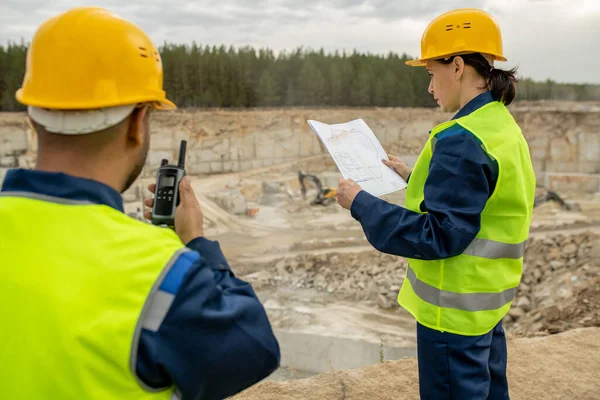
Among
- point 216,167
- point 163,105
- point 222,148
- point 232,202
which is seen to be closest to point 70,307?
point 163,105

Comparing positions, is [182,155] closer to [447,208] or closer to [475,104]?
[447,208]

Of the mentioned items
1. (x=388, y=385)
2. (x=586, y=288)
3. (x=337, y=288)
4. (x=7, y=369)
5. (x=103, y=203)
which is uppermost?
(x=103, y=203)

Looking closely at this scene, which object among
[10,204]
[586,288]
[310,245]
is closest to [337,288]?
[310,245]

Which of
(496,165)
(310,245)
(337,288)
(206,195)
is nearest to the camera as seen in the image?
(496,165)

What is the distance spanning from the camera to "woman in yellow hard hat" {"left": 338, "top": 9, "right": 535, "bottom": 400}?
1869 mm

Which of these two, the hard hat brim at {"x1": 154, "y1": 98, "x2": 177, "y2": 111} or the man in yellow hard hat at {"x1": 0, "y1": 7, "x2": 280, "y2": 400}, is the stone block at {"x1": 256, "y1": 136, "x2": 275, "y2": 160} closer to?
the hard hat brim at {"x1": 154, "y1": 98, "x2": 177, "y2": 111}

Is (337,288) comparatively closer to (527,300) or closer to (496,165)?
(527,300)

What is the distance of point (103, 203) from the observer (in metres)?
1.11

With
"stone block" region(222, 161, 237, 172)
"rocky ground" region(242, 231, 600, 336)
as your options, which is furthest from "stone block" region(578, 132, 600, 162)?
"stone block" region(222, 161, 237, 172)

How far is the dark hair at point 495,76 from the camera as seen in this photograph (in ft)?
6.84

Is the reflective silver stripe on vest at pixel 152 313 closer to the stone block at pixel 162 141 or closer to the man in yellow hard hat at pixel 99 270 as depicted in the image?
the man in yellow hard hat at pixel 99 270

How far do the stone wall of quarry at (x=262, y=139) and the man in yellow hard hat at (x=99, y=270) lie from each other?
2423 cm

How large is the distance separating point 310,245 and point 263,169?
12.6 meters

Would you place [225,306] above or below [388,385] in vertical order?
above
